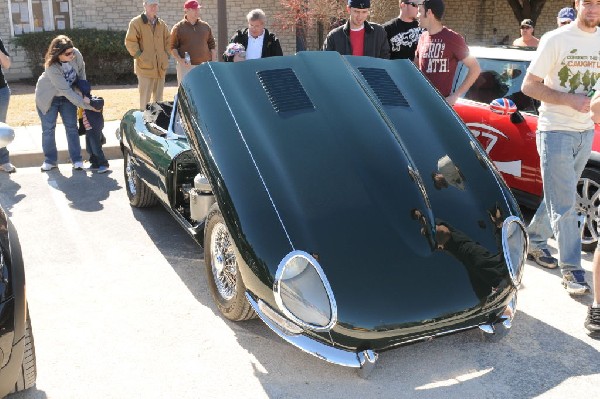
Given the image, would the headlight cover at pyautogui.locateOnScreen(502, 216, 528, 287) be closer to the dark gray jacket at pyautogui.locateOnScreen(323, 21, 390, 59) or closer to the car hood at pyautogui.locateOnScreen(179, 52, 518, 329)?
the car hood at pyautogui.locateOnScreen(179, 52, 518, 329)

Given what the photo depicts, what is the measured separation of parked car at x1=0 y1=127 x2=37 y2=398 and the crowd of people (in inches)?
122

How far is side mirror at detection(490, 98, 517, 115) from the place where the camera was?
552cm

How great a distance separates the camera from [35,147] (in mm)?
9000

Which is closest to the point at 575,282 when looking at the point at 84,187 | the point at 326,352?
the point at 326,352

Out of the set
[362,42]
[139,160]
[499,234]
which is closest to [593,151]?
[499,234]

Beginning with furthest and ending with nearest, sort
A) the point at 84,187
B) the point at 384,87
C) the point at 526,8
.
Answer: the point at 526,8, the point at 84,187, the point at 384,87

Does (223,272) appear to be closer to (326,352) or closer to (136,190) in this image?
(326,352)

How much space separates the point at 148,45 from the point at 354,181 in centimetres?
735

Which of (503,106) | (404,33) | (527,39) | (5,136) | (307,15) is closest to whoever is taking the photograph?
(5,136)

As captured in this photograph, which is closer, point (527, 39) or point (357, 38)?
point (357, 38)

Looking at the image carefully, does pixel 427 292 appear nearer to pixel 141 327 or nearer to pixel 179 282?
pixel 141 327

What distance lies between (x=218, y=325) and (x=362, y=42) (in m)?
3.59

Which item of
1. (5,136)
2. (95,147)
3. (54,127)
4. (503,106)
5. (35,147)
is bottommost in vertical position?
(35,147)

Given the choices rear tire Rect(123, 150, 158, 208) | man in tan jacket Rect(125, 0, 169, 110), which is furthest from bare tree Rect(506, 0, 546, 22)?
rear tire Rect(123, 150, 158, 208)
